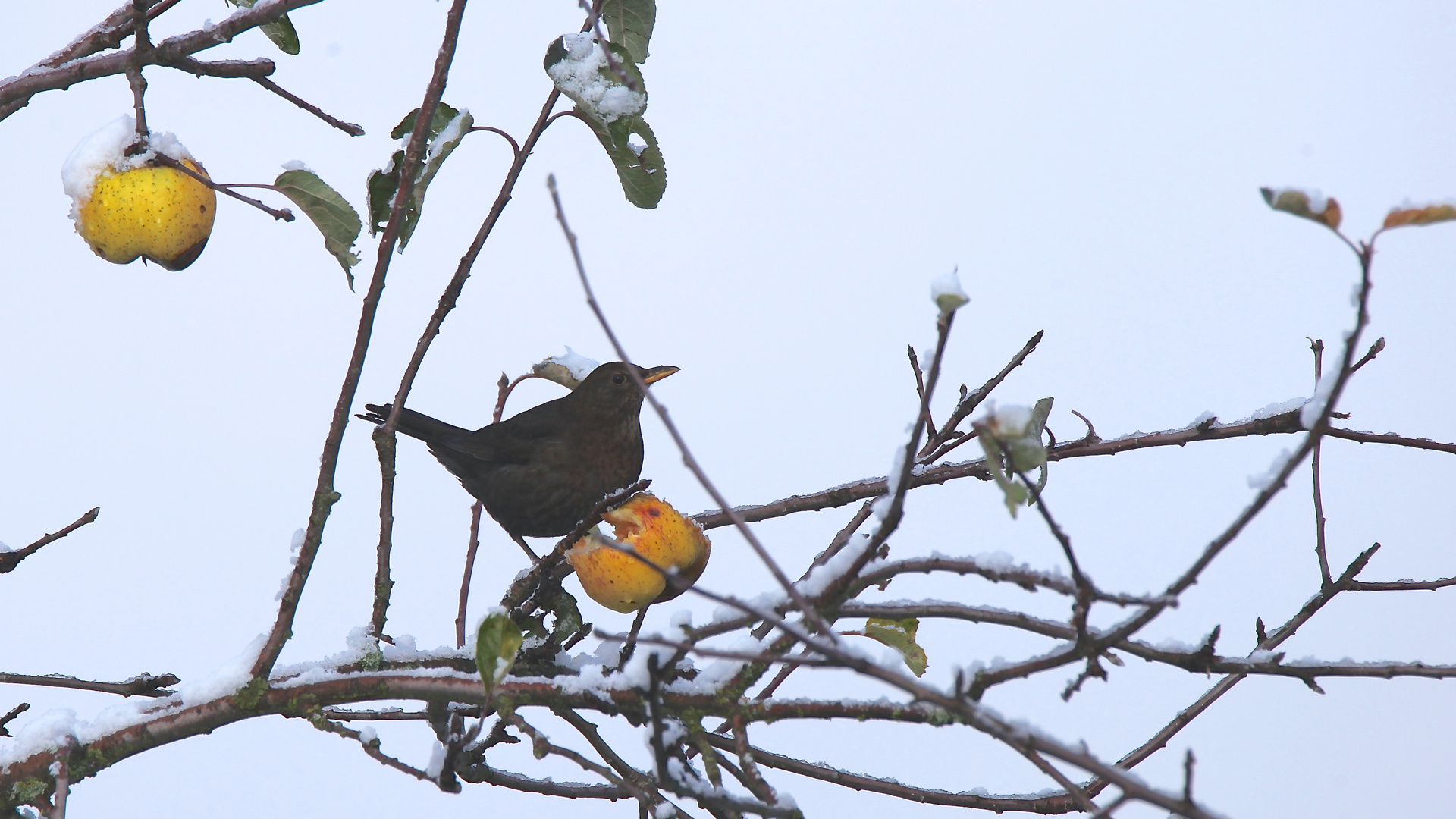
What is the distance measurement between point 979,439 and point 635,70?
1.29 metres

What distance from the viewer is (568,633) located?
88.9 inches

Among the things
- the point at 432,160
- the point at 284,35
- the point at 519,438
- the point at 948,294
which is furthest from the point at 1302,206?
the point at 519,438

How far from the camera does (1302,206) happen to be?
1.12 m

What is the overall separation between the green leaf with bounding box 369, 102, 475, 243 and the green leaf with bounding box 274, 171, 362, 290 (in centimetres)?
8

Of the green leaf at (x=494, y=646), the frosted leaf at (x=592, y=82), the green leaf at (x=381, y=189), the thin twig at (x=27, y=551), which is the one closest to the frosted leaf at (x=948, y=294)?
the green leaf at (x=494, y=646)

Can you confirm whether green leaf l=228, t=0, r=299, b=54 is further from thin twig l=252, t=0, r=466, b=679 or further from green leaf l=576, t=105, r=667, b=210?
green leaf l=576, t=105, r=667, b=210

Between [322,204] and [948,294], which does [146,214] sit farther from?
[948,294]

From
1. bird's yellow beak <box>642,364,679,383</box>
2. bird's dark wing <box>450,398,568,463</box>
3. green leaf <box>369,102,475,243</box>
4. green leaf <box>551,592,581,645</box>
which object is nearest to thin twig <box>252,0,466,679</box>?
green leaf <box>369,102,475,243</box>

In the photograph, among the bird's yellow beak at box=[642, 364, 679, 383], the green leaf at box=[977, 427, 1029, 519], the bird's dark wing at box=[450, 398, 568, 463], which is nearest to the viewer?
the green leaf at box=[977, 427, 1029, 519]

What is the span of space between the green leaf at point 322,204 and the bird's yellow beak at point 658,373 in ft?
7.03

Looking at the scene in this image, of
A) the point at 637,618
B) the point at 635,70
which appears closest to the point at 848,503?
the point at 637,618

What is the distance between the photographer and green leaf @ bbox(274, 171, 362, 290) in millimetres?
2113

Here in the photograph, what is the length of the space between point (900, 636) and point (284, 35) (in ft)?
6.52

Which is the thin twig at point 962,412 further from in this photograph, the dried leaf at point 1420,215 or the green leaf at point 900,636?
the dried leaf at point 1420,215
